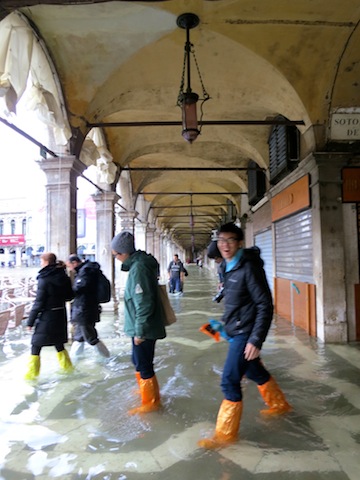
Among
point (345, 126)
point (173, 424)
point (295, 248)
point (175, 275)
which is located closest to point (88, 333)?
point (173, 424)

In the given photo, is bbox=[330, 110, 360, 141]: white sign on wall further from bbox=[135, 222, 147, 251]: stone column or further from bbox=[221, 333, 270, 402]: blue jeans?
bbox=[135, 222, 147, 251]: stone column

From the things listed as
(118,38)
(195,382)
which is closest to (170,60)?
(118,38)

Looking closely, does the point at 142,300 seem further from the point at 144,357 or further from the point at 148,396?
the point at 148,396

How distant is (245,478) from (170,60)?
19.4ft

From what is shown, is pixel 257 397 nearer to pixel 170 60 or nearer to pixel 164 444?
pixel 164 444

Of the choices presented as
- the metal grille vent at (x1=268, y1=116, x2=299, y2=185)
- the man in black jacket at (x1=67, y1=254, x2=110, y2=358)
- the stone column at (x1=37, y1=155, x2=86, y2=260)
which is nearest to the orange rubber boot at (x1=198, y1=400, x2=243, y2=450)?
the man in black jacket at (x1=67, y1=254, x2=110, y2=358)

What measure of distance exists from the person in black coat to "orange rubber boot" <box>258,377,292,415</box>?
2.42m

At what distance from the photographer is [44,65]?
18.6 ft

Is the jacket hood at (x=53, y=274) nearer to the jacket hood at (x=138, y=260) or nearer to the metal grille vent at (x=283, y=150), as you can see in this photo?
the jacket hood at (x=138, y=260)

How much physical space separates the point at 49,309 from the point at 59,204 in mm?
2759

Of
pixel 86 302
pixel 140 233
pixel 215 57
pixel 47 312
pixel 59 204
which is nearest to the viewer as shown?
pixel 47 312

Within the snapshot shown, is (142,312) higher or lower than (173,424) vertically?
higher

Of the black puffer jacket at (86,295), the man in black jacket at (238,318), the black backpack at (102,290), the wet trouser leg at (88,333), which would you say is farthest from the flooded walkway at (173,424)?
the black backpack at (102,290)

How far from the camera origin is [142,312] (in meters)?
3.18
